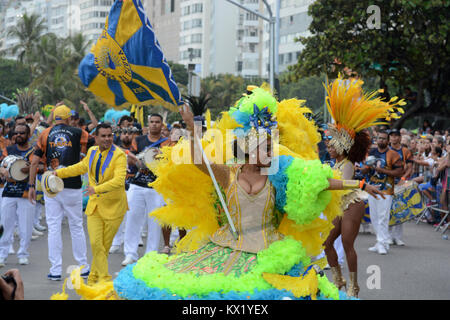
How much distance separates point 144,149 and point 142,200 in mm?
759

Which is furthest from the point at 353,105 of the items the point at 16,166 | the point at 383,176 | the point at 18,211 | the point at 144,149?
the point at 18,211

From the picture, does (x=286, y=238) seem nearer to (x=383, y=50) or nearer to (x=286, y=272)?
(x=286, y=272)

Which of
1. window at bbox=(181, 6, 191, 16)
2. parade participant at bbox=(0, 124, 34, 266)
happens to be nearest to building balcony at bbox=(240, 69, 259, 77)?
window at bbox=(181, 6, 191, 16)

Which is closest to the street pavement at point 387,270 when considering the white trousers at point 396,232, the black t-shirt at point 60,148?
the white trousers at point 396,232

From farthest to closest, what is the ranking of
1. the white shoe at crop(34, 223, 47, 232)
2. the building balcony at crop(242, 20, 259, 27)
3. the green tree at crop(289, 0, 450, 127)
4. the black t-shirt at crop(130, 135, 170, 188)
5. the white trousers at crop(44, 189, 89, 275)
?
the building balcony at crop(242, 20, 259, 27) < the green tree at crop(289, 0, 450, 127) < the white shoe at crop(34, 223, 47, 232) < the black t-shirt at crop(130, 135, 170, 188) < the white trousers at crop(44, 189, 89, 275)

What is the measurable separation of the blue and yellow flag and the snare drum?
242 cm

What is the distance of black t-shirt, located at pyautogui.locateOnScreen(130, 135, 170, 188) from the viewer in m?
9.68

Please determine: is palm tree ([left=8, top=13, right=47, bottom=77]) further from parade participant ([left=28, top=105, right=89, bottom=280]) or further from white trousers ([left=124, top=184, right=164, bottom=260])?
parade participant ([left=28, top=105, right=89, bottom=280])

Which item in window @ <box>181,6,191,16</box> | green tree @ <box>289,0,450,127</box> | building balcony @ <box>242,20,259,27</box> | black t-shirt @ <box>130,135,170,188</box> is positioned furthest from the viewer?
window @ <box>181,6,191,16</box>

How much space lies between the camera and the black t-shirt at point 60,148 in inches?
336

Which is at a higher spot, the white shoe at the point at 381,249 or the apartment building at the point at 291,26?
the apartment building at the point at 291,26

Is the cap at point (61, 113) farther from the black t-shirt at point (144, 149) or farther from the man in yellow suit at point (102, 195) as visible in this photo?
the black t-shirt at point (144, 149)

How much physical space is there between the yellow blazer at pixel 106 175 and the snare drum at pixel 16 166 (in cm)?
146
